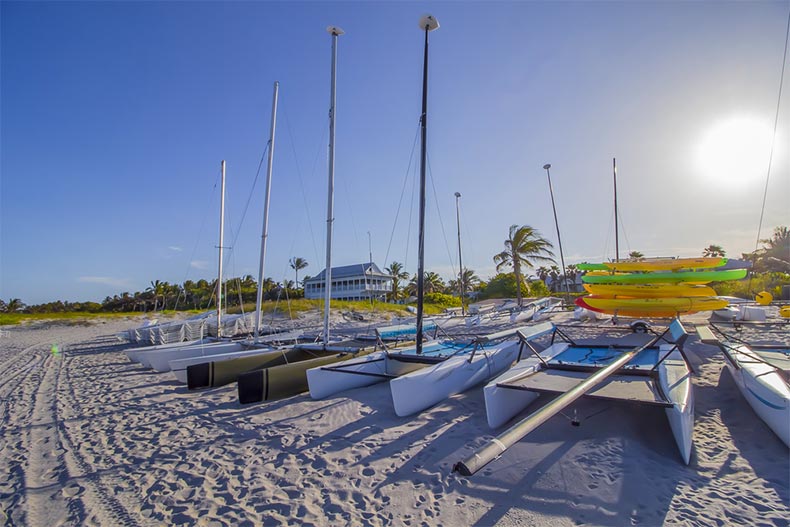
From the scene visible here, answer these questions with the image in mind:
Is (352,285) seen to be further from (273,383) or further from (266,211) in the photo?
(273,383)

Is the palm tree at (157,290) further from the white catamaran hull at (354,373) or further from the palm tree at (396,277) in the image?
the white catamaran hull at (354,373)

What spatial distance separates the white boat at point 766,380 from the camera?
13.2ft

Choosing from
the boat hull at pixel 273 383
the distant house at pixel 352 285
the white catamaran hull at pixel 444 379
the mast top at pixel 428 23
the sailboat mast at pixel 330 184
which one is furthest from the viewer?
the distant house at pixel 352 285

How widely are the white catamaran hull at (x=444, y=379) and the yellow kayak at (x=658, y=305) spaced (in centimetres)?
499

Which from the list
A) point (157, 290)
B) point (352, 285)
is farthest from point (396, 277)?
point (157, 290)

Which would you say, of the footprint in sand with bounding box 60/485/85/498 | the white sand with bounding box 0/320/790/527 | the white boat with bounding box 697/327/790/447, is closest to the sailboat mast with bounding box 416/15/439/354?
the white sand with bounding box 0/320/790/527

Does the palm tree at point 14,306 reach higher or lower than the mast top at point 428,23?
lower

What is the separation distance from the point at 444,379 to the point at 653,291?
8.14 metres

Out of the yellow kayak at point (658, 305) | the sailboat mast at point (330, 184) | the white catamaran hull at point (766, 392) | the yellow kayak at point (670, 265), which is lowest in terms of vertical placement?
the white catamaran hull at point (766, 392)

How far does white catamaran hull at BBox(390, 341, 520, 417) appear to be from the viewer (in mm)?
5426

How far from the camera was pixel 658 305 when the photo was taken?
1032cm

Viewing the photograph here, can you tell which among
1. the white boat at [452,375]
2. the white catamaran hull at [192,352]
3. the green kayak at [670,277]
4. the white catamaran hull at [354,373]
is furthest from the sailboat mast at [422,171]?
the green kayak at [670,277]

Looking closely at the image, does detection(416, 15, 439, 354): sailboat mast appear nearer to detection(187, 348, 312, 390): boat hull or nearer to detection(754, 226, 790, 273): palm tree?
detection(187, 348, 312, 390): boat hull

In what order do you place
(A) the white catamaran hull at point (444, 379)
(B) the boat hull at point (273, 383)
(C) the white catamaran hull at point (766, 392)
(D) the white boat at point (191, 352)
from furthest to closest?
(D) the white boat at point (191, 352), (B) the boat hull at point (273, 383), (A) the white catamaran hull at point (444, 379), (C) the white catamaran hull at point (766, 392)
